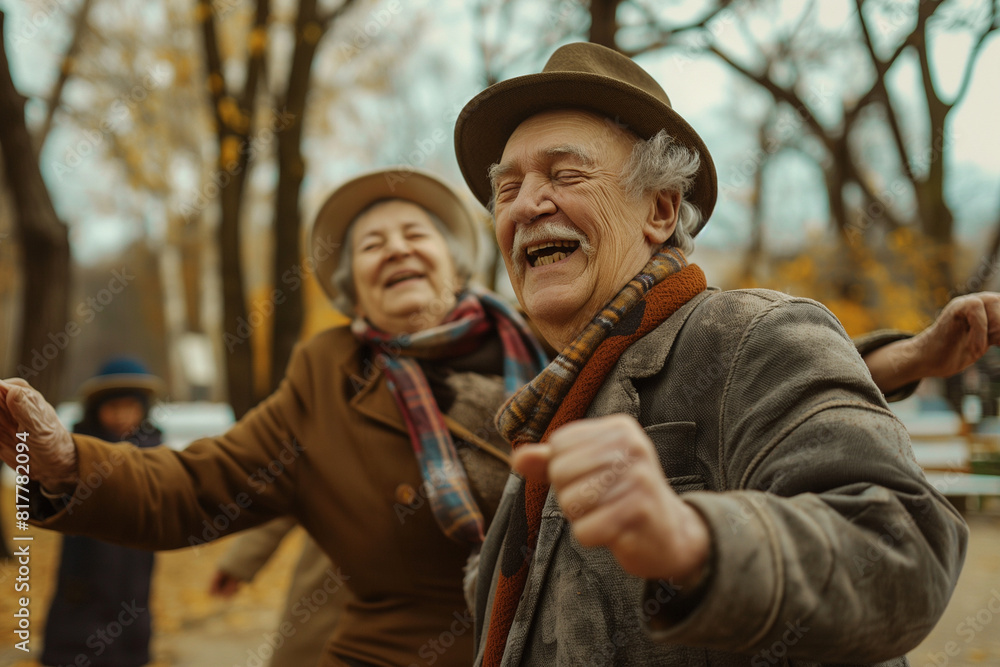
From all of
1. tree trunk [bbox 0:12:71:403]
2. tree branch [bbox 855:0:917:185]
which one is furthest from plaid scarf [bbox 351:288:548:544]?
Result: tree branch [bbox 855:0:917:185]

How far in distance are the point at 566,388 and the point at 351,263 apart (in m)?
1.69

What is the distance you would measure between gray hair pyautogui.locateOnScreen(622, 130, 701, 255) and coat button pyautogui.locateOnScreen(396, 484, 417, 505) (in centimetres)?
131

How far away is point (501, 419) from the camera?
1.83m

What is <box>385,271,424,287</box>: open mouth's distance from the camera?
9.74 ft

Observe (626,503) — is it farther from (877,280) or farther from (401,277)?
(877,280)

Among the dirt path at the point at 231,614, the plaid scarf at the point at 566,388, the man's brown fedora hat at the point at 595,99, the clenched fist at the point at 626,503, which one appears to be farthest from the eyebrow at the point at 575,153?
the dirt path at the point at 231,614

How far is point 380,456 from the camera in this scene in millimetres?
2742

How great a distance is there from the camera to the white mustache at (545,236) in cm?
185

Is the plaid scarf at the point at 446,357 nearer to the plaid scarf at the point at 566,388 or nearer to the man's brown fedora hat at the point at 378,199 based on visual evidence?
the man's brown fedora hat at the point at 378,199

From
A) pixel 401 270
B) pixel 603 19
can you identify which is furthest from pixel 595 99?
pixel 603 19

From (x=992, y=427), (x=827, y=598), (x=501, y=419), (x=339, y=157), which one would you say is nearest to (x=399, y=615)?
(x=501, y=419)

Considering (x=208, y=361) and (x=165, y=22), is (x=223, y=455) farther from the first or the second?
(x=208, y=361)

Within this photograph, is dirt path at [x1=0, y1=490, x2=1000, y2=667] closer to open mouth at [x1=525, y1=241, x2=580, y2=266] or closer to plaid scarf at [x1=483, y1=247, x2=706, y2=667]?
plaid scarf at [x1=483, y1=247, x2=706, y2=667]

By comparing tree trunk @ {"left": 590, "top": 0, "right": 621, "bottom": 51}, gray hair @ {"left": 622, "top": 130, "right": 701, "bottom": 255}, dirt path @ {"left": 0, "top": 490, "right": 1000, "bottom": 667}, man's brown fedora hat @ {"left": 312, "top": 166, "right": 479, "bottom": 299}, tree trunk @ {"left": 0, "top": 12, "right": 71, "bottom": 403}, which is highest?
tree trunk @ {"left": 590, "top": 0, "right": 621, "bottom": 51}
